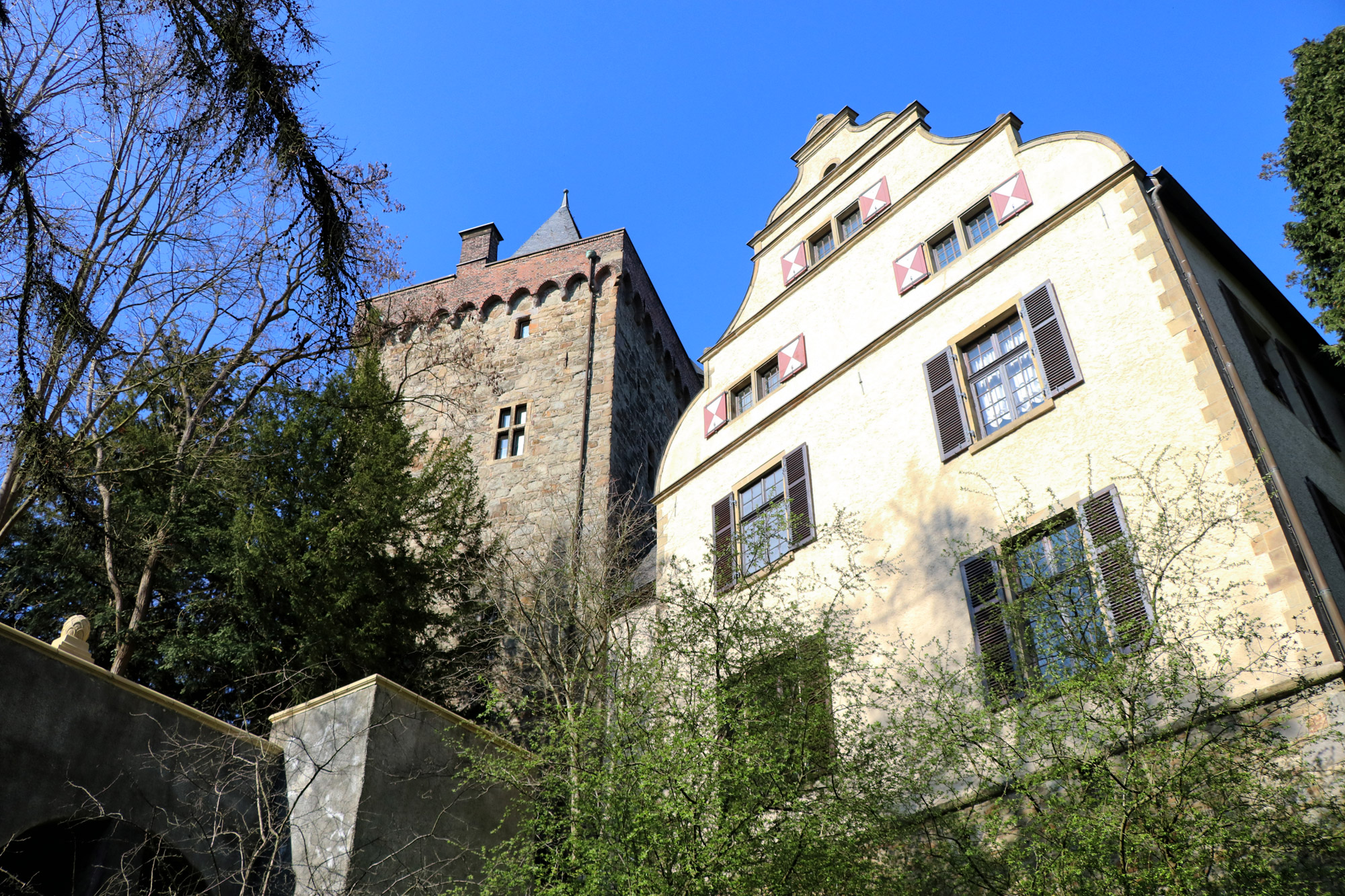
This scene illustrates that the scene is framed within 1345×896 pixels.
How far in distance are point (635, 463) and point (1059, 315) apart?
1186cm

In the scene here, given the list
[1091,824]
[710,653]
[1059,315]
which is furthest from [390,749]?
[1059,315]

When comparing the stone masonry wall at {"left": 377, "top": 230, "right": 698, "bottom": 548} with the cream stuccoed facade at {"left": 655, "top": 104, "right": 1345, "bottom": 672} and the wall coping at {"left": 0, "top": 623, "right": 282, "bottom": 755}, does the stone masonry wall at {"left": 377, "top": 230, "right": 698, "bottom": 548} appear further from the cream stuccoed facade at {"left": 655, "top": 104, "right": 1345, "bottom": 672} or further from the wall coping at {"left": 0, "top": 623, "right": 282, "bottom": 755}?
the wall coping at {"left": 0, "top": 623, "right": 282, "bottom": 755}

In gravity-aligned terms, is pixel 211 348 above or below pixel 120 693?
above

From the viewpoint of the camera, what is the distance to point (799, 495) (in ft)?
35.6

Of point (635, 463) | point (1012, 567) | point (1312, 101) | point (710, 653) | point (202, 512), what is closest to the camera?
point (1012, 567)

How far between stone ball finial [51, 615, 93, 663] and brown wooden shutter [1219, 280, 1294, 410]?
9727 mm

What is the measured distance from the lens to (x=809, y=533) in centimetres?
1031

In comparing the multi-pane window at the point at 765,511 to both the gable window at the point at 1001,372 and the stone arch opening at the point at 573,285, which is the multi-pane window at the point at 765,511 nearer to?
the gable window at the point at 1001,372

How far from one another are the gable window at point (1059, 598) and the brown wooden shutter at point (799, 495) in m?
2.14

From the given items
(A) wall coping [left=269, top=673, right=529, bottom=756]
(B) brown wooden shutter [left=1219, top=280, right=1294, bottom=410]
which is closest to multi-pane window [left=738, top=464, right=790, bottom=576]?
(A) wall coping [left=269, top=673, right=529, bottom=756]

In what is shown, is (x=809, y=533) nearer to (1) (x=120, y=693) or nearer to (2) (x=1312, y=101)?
(1) (x=120, y=693)

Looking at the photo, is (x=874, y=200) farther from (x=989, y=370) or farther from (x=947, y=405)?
(x=947, y=405)

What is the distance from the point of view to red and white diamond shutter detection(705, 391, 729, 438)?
12.8 meters

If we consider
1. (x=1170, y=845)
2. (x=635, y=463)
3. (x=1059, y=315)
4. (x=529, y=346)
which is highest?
(x=529, y=346)
